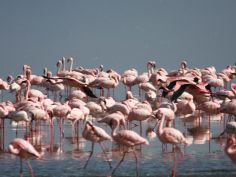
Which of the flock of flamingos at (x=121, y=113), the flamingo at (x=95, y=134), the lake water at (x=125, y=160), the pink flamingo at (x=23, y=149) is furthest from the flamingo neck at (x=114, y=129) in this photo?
the pink flamingo at (x=23, y=149)

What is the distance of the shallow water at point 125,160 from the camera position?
1081cm

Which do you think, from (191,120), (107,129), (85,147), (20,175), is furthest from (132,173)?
(191,120)

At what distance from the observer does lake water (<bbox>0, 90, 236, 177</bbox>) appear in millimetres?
10820

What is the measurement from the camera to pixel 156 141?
14.2 meters

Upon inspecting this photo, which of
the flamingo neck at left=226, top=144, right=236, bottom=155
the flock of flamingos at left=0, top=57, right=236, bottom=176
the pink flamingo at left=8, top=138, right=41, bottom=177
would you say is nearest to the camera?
the flamingo neck at left=226, top=144, right=236, bottom=155

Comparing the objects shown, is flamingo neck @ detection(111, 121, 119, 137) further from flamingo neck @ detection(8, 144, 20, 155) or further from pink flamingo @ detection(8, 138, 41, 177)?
flamingo neck @ detection(8, 144, 20, 155)

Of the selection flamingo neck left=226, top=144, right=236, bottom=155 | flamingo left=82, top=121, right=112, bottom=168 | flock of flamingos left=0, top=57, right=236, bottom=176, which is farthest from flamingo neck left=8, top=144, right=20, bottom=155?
flamingo neck left=226, top=144, right=236, bottom=155

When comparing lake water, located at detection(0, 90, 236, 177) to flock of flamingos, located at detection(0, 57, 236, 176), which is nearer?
flock of flamingos, located at detection(0, 57, 236, 176)

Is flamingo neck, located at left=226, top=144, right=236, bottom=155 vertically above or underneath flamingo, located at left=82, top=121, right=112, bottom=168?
underneath

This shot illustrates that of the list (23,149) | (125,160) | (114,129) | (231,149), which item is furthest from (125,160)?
(231,149)

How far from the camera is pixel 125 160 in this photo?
12.0m

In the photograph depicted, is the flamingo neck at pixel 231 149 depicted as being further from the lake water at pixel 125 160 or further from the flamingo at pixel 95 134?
the flamingo at pixel 95 134

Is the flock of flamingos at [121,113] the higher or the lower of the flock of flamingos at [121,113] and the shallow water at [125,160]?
the higher

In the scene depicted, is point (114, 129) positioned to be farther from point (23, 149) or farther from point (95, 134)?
point (23, 149)
